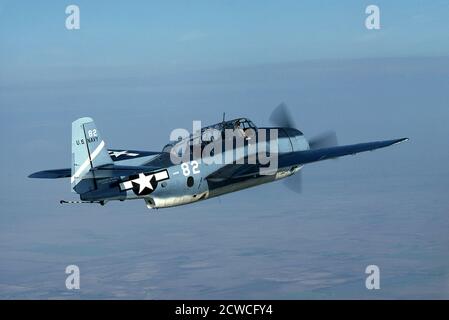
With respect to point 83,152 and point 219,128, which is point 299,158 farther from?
point 83,152

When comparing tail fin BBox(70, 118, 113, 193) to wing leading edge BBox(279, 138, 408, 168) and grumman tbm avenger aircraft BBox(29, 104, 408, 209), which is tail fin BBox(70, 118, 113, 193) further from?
wing leading edge BBox(279, 138, 408, 168)

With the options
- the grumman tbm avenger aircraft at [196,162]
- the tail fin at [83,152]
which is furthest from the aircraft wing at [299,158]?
the tail fin at [83,152]

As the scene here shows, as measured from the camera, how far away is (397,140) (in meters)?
40.3

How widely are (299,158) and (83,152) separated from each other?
28.1 feet

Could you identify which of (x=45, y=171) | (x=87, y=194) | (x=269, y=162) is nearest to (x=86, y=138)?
(x=87, y=194)

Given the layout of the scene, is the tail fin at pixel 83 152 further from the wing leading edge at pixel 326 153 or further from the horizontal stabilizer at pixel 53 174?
the wing leading edge at pixel 326 153

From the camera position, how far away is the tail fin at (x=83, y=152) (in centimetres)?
3556

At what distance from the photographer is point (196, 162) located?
1502 inches

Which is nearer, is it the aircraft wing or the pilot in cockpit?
the aircraft wing

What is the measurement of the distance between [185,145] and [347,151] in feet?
20.3

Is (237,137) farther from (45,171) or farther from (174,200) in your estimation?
(45,171)

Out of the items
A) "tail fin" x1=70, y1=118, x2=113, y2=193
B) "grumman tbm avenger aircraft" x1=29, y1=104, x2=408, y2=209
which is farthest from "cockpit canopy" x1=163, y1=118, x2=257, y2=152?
"tail fin" x1=70, y1=118, x2=113, y2=193

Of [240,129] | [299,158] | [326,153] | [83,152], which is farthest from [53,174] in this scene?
[326,153]

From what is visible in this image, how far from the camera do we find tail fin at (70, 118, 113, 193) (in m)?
35.6
